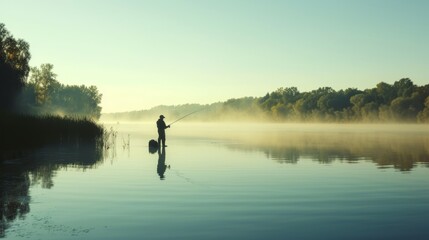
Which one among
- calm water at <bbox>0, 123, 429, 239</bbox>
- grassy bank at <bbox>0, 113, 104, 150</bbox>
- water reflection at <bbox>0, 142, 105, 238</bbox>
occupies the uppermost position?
grassy bank at <bbox>0, 113, 104, 150</bbox>

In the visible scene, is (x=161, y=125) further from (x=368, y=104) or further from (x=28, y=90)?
(x=368, y=104)

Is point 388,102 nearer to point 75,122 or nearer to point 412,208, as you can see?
point 75,122

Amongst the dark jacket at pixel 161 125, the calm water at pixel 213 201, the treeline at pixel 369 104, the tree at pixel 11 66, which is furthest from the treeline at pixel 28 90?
the treeline at pixel 369 104

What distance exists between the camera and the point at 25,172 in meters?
20.1

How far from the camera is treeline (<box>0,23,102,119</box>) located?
5861cm

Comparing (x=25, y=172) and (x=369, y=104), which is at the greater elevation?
(x=369, y=104)

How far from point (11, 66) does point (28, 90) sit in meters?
32.1

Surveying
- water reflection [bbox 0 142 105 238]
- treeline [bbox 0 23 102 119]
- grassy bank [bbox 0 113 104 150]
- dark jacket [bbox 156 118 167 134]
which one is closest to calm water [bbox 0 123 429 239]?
water reflection [bbox 0 142 105 238]

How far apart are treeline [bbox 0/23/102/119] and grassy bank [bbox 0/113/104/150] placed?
381 cm

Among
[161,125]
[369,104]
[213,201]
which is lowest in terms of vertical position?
[213,201]

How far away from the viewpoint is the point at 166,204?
1323 centimetres

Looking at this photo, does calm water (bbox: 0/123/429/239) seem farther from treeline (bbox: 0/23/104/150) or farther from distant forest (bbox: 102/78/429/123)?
distant forest (bbox: 102/78/429/123)

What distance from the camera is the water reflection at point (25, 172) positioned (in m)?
12.0

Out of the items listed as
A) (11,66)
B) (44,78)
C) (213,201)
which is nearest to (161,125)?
(213,201)
